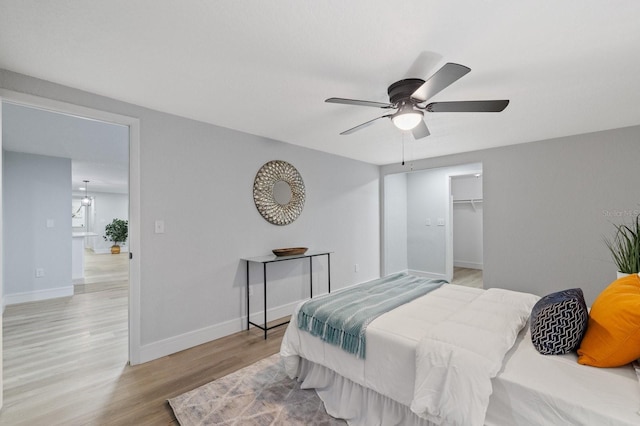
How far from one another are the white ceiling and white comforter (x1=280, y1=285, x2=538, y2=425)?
5.38 feet

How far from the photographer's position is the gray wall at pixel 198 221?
8.82ft

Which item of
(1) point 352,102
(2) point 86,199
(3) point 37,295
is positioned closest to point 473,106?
(1) point 352,102

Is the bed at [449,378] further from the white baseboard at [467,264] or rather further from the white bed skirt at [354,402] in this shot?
the white baseboard at [467,264]

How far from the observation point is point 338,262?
4.67 m

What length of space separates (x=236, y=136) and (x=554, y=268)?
4.21 metres

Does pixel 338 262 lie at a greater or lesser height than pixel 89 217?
lesser

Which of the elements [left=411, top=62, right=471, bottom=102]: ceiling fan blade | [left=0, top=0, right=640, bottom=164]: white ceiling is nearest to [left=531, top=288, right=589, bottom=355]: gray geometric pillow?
[left=411, top=62, right=471, bottom=102]: ceiling fan blade

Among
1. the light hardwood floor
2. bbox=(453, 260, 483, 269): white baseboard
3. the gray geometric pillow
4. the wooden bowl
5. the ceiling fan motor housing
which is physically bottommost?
the light hardwood floor

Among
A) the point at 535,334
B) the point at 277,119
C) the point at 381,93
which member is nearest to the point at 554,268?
the point at 535,334

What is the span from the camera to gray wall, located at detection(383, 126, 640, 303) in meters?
3.29

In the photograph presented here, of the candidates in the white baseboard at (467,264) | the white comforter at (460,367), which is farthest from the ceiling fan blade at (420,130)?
the white baseboard at (467,264)

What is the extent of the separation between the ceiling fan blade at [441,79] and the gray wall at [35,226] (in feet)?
18.9

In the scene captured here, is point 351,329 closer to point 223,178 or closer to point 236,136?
point 223,178

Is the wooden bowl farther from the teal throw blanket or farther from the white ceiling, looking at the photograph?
the white ceiling
